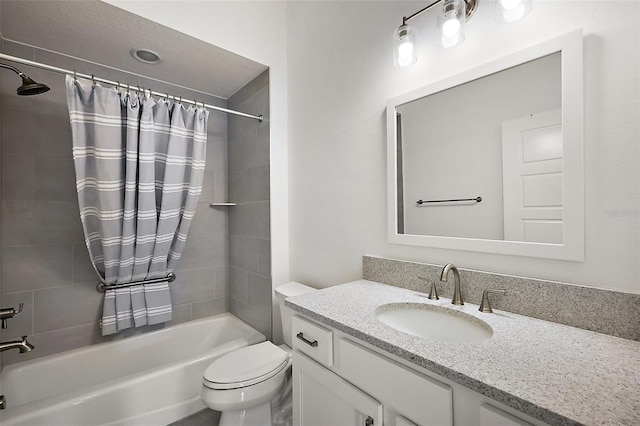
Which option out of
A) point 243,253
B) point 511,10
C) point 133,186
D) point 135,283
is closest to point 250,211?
point 243,253

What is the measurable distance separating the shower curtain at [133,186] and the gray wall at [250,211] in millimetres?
391

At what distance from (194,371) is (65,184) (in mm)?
1464

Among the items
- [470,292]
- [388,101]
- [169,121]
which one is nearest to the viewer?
[470,292]

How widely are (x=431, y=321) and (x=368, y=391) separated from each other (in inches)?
15.6

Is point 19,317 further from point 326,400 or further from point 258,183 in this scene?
point 326,400

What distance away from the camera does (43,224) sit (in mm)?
Answer: 1745

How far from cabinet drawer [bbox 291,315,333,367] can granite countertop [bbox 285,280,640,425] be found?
0.05 m

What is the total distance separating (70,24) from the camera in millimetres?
1524

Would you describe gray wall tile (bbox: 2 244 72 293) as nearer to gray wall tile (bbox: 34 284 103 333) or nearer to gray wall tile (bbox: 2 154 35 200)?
gray wall tile (bbox: 34 284 103 333)

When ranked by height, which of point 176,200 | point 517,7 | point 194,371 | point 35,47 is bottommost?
point 194,371

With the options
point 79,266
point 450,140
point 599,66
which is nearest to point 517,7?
point 599,66

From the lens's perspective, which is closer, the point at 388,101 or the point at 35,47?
the point at 388,101

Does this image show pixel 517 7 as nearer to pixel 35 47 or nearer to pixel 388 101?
pixel 388 101

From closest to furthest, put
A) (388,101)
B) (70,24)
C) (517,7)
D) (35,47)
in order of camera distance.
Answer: (517,7), (388,101), (70,24), (35,47)
